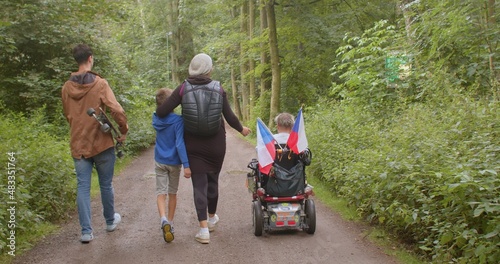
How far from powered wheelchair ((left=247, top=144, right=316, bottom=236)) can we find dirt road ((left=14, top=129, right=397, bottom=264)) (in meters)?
0.17

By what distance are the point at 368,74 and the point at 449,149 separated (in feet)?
19.5

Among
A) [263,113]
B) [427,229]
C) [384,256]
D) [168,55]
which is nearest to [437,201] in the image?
[427,229]

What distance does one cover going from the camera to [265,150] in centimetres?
555

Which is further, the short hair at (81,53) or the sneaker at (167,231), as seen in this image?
the short hair at (81,53)

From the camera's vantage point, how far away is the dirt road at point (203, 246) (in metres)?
4.86

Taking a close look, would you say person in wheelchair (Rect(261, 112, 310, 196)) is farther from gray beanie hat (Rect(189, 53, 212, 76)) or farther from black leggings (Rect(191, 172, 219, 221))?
gray beanie hat (Rect(189, 53, 212, 76))

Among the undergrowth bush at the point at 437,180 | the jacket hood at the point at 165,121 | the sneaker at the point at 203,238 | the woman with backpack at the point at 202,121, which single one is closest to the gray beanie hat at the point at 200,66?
the woman with backpack at the point at 202,121

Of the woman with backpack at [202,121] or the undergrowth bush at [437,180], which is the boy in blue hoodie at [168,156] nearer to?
the woman with backpack at [202,121]

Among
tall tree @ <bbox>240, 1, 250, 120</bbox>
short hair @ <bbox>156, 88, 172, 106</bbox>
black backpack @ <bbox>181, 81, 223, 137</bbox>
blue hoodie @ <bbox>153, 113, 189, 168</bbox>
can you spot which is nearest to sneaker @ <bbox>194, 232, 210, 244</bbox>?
blue hoodie @ <bbox>153, 113, 189, 168</bbox>

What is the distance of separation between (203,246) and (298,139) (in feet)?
5.63

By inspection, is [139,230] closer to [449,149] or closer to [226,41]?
[449,149]

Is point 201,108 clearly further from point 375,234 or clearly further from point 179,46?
point 179,46

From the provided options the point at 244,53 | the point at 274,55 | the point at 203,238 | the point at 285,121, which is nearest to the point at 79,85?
Answer: the point at 203,238

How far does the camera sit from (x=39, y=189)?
20.3 ft
